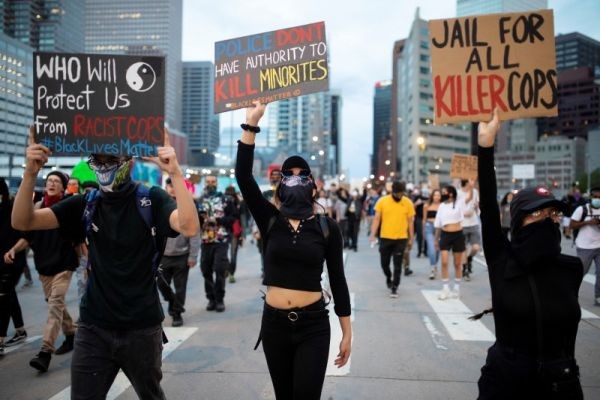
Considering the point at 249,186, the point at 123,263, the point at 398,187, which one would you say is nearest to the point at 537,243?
the point at 249,186

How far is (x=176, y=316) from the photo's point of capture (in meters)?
7.03

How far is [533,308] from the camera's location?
2502 millimetres

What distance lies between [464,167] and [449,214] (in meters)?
3.86

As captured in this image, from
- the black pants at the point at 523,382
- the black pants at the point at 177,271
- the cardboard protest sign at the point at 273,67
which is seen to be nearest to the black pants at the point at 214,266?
the black pants at the point at 177,271

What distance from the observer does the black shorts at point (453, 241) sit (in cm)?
934

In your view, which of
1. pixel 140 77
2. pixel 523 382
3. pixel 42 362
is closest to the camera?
pixel 523 382

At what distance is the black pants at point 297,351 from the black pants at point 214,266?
5.22 meters

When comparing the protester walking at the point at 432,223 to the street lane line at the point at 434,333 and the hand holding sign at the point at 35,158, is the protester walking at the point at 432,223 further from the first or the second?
the hand holding sign at the point at 35,158

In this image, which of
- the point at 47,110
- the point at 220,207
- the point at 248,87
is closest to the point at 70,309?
the point at 220,207

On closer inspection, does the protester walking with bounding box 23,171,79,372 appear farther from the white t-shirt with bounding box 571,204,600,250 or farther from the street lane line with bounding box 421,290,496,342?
the white t-shirt with bounding box 571,204,600,250

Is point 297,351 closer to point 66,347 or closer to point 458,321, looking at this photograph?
point 66,347

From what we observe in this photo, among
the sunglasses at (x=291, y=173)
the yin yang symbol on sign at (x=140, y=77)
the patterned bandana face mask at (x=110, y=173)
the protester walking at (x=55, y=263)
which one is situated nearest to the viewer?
the patterned bandana face mask at (x=110, y=173)

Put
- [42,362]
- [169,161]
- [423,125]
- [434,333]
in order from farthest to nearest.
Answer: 1. [423,125]
2. [434,333]
3. [42,362]
4. [169,161]

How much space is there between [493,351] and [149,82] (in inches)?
127
